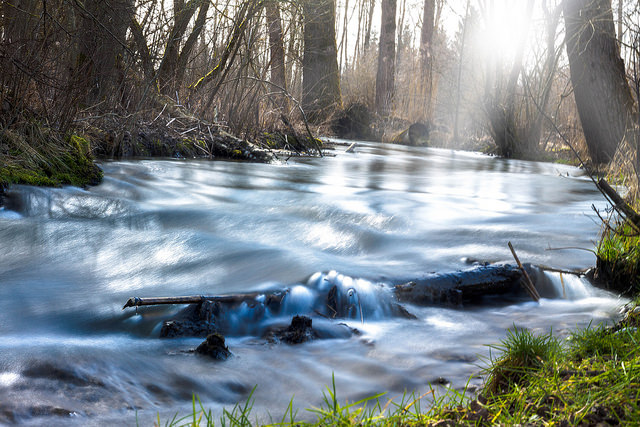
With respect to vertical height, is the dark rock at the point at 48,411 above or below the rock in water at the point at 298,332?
below

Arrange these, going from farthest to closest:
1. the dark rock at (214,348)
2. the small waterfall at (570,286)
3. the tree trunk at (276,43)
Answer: the tree trunk at (276,43)
the small waterfall at (570,286)
the dark rock at (214,348)

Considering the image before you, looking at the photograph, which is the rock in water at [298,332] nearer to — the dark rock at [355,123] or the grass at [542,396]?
the grass at [542,396]

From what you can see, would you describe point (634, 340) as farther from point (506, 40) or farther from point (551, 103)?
point (551, 103)

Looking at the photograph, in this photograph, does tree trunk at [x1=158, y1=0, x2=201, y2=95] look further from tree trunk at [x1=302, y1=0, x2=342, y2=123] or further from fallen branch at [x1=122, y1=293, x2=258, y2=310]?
tree trunk at [x1=302, y1=0, x2=342, y2=123]

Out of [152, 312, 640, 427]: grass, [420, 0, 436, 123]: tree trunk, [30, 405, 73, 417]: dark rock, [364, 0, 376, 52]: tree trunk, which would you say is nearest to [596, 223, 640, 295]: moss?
[152, 312, 640, 427]: grass

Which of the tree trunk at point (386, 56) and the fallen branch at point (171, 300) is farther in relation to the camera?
the tree trunk at point (386, 56)

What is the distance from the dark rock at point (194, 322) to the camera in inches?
96.2

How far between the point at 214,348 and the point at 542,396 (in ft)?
3.91

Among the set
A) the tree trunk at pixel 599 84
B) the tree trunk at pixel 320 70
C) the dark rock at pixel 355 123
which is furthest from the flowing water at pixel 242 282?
the dark rock at pixel 355 123

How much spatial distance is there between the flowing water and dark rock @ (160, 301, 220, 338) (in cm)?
7

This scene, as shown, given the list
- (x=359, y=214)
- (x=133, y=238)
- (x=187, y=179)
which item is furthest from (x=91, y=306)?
(x=187, y=179)

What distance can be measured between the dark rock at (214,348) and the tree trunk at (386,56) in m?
18.9

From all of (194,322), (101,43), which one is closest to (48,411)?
(194,322)

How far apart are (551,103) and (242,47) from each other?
878cm
